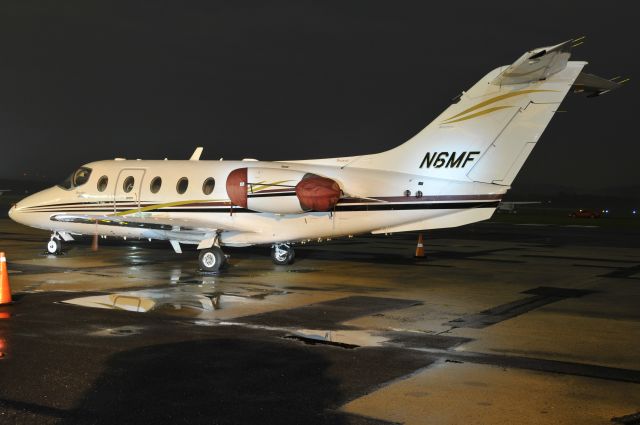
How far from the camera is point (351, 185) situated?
721 inches

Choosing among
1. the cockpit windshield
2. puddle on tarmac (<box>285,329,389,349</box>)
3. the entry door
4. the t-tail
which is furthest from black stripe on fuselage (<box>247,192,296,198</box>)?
puddle on tarmac (<box>285,329,389,349</box>)

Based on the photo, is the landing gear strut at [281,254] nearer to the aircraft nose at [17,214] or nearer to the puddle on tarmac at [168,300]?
the puddle on tarmac at [168,300]

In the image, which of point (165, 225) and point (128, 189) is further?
point (128, 189)

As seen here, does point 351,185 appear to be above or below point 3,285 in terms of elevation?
above

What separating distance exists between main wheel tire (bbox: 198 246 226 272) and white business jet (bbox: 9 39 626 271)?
1.3 inches

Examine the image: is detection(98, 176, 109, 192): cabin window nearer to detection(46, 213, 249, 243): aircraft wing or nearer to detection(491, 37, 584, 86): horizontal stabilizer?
detection(46, 213, 249, 243): aircraft wing

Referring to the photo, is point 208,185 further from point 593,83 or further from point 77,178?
point 593,83

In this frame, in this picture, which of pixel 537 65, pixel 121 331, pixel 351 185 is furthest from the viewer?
pixel 351 185

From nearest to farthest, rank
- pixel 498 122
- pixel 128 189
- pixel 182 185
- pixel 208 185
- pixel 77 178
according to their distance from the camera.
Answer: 1. pixel 498 122
2. pixel 208 185
3. pixel 182 185
4. pixel 128 189
5. pixel 77 178

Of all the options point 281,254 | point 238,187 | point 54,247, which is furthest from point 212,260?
point 54,247

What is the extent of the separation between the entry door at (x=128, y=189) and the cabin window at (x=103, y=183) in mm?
460

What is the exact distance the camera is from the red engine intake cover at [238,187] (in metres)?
18.8

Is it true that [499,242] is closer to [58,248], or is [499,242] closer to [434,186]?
[434,186]

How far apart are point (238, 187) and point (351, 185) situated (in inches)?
117
